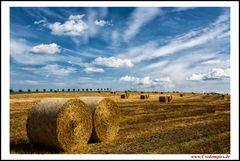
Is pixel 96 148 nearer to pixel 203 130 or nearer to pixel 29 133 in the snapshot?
pixel 29 133

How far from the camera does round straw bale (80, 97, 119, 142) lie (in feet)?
45.1

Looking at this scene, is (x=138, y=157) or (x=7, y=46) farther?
(x=7, y=46)

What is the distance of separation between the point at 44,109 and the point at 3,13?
10.9 ft

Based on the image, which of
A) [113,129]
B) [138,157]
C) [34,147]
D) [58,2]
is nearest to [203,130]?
[113,129]

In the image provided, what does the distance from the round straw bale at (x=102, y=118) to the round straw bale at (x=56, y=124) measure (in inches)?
47.1

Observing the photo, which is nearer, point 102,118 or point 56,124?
point 56,124

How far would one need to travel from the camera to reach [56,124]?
11.4m

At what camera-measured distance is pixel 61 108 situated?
1170 centimetres

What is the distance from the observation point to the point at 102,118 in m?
14.1

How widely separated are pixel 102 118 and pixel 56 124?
2959mm

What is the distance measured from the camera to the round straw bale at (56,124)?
1151 cm

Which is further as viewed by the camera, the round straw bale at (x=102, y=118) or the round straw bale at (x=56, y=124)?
the round straw bale at (x=102, y=118)

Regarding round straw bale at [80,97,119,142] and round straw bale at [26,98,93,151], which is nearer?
round straw bale at [26,98,93,151]

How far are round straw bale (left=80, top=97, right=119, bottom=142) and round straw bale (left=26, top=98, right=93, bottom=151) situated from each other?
1195 mm
